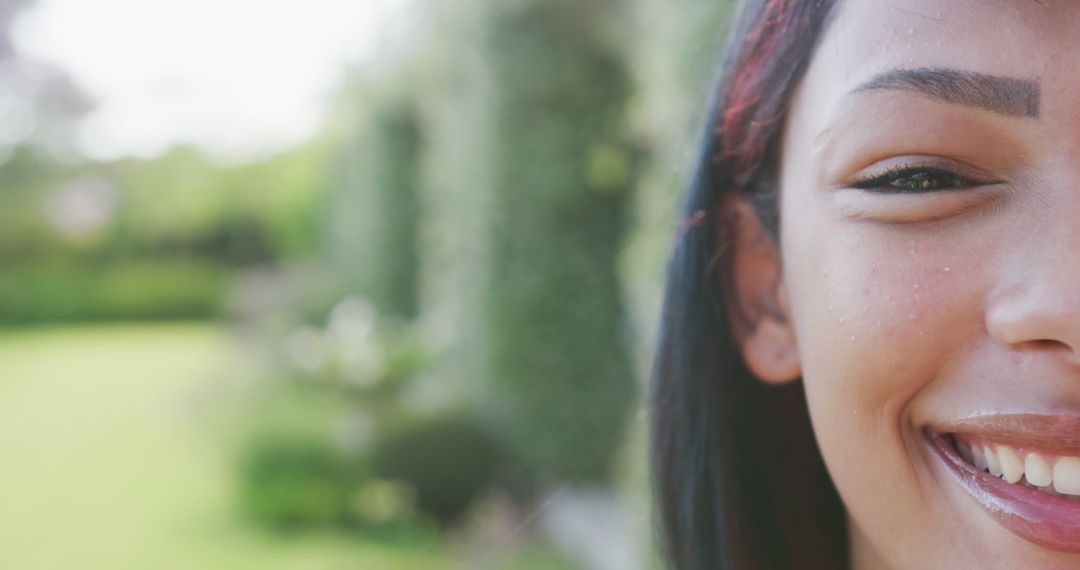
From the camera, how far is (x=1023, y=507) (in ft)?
3.67

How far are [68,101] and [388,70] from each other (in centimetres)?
1395

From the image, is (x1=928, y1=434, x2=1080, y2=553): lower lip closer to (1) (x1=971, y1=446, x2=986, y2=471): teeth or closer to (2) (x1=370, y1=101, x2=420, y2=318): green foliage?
(1) (x1=971, y1=446, x2=986, y2=471): teeth

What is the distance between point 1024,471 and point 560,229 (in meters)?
6.22

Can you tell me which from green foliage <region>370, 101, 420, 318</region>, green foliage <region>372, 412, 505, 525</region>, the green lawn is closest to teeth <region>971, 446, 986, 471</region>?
the green lawn

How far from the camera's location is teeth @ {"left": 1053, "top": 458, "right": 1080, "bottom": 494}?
110 centimetres

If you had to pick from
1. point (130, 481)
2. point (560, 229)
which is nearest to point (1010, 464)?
point (560, 229)

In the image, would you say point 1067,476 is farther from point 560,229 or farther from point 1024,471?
point 560,229

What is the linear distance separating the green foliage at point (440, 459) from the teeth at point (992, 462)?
24.0 ft

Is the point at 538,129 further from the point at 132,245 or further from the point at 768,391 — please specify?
the point at 132,245

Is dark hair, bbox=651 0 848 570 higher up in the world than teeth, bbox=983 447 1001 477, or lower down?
higher up

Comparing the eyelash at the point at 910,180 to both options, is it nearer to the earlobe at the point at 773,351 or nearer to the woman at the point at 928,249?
the woman at the point at 928,249

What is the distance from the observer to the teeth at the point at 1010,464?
3.69 feet

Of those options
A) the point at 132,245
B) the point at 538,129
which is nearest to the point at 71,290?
the point at 132,245

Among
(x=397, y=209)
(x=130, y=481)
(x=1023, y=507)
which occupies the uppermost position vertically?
(x=397, y=209)
